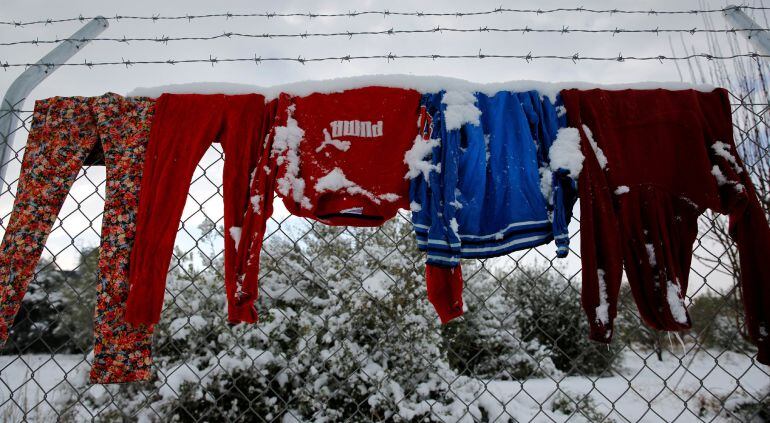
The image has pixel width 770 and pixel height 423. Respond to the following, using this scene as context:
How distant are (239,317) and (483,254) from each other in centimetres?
88

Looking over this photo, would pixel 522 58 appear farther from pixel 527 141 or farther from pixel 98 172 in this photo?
pixel 98 172

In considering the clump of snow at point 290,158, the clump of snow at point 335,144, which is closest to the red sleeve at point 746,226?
the clump of snow at point 335,144

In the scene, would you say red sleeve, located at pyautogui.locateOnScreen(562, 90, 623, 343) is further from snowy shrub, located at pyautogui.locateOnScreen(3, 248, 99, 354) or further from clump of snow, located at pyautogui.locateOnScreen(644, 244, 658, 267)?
snowy shrub, located at pyautogui.locateOnScreen(3, 248, 99, 354)

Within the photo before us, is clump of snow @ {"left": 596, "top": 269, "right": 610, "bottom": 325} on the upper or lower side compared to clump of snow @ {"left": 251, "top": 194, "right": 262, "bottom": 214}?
lower

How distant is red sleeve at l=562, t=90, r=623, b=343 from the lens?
1631 millimetres

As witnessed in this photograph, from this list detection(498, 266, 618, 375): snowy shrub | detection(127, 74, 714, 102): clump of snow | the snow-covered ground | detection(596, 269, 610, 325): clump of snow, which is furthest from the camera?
detection(498, 266, 618, 375): snowy shrub

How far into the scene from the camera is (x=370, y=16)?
88.0 inches

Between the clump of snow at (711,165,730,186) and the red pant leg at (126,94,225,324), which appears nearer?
the red pant leg at (126,94,225,324)

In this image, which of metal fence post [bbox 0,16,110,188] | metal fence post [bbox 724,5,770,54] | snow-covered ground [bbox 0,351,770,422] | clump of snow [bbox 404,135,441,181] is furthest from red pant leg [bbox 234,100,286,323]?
snow-covered ground [bbox 0,351,770,422]

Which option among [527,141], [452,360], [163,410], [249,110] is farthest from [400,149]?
[452,360]

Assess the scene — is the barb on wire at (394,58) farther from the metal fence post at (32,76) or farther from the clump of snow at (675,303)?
the clump of snow at (675,303)

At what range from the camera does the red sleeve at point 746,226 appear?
1709 millimetres

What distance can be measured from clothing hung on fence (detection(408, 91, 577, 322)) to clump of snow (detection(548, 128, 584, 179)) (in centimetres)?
2

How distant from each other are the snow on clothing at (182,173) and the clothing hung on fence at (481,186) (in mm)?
644
